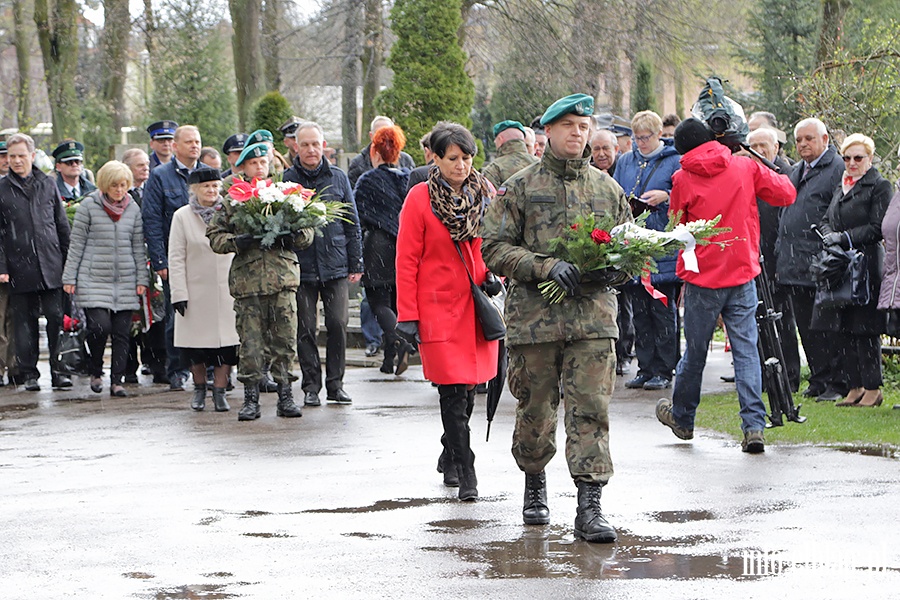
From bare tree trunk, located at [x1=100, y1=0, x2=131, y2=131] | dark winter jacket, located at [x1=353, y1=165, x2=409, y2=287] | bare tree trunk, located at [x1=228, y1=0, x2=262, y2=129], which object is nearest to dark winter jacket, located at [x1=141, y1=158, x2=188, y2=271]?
dark winter jacket, located at [x1=353, y1=165, x2=409, y2=287]

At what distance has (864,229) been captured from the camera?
1159 centimetres

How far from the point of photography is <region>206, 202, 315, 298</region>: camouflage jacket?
11516 mm

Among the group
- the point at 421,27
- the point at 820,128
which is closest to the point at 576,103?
the point at 820,128

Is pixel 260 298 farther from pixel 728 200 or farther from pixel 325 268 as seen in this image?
pixel 728 200

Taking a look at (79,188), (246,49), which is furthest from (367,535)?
(246,49)

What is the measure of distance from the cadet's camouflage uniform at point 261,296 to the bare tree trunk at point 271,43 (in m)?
21.9

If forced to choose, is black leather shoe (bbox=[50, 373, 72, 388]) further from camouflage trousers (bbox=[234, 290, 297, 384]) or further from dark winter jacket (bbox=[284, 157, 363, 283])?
camouflage trousers (bbox=[234, 290, 297, 384])

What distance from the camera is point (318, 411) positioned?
484 inches

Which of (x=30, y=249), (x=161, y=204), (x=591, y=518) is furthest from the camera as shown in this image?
(x=30, y=249)

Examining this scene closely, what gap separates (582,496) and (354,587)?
143 cm

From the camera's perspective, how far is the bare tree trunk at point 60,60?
3156 centimetres

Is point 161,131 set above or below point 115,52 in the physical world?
below

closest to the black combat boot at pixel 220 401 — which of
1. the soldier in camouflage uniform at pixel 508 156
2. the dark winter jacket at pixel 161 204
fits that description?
the dark winter jacket at pixel 161 204

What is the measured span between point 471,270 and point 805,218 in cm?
465
